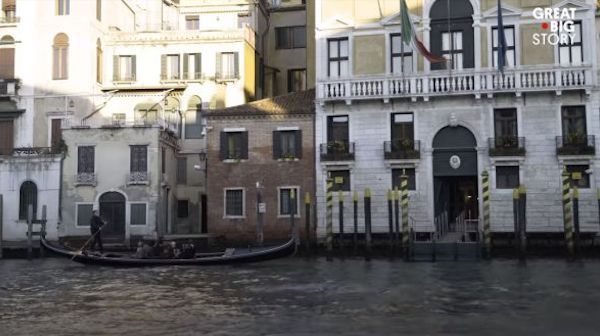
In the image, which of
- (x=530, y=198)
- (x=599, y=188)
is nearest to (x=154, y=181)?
(x=530, y=198)

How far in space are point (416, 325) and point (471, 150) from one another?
602 inches

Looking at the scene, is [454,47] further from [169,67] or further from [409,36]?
[169,67]

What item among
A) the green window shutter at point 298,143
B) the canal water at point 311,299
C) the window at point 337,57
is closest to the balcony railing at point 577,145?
the canal water at point 311,299

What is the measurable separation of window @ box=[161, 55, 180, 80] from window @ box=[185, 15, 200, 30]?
12.8ft

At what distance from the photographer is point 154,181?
95.0 feet

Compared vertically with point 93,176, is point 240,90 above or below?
above

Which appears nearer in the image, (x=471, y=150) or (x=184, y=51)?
(x=471, y=150)

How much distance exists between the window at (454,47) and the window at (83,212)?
16.0 meters

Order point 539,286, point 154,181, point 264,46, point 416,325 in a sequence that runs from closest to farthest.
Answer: point 416,325 → point 539,286 → point 154,181 → point 264,46

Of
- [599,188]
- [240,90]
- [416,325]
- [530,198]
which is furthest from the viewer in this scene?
[240,90]

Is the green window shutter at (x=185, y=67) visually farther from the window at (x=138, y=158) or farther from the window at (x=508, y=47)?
the window at (x=508, y=47)

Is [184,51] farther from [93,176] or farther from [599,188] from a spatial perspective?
[599,188]

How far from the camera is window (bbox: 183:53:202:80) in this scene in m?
32.6

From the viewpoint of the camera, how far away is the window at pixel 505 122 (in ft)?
82.1
